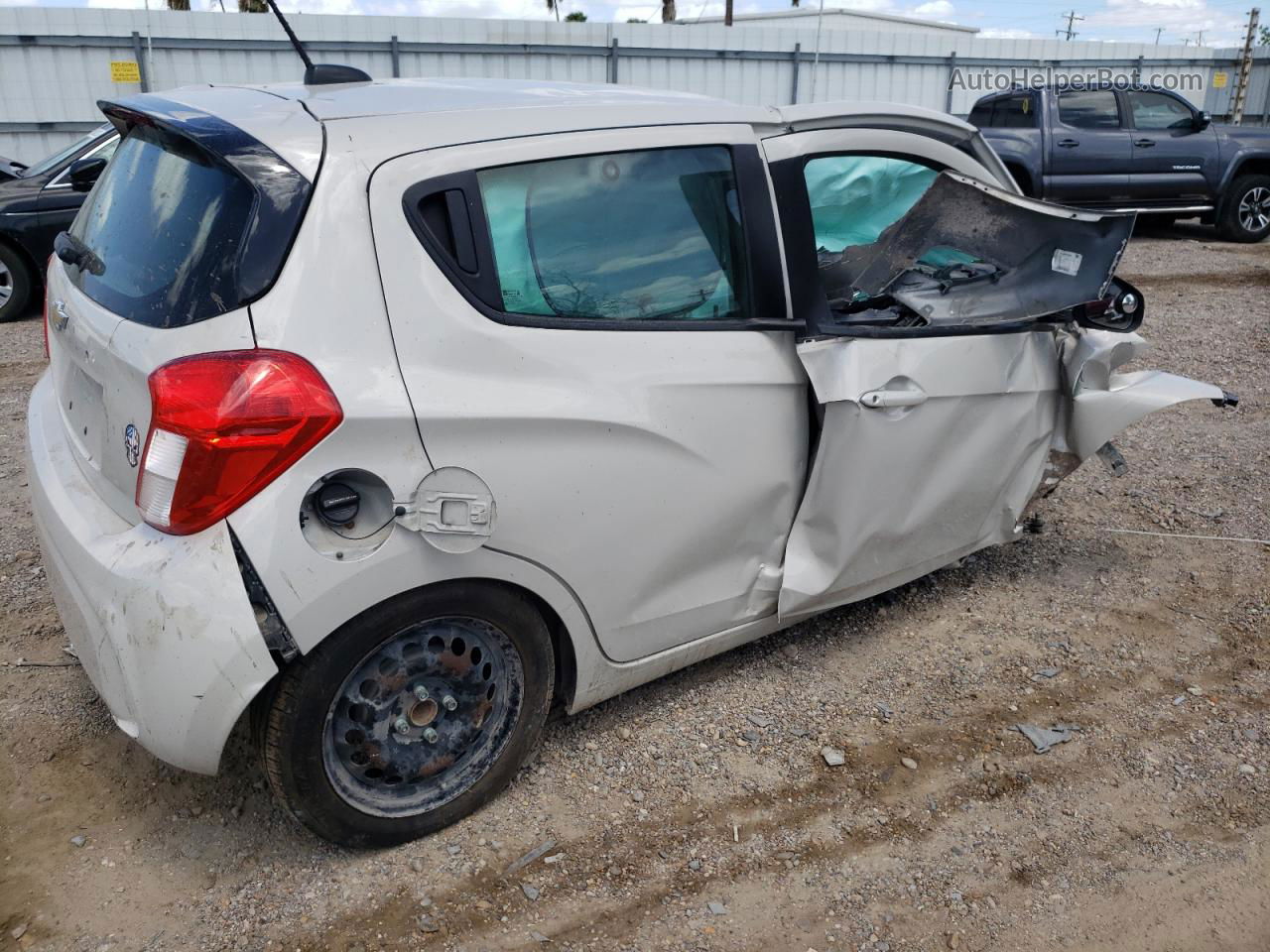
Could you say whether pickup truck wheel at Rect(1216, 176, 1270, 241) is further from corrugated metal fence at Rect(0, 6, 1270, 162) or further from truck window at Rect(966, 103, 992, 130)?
corrugated metal fence at Rect(0, 6, 1270, 162)

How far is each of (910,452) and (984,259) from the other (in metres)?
0.96

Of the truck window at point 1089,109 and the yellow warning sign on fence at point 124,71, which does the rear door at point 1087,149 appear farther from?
the yellow warning sign on fence at point 124,71

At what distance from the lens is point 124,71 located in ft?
47.8

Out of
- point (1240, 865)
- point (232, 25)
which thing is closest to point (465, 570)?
point (1240, 865)

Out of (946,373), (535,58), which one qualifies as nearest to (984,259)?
(946,373)

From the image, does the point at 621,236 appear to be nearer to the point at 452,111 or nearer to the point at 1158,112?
the point at 452,111

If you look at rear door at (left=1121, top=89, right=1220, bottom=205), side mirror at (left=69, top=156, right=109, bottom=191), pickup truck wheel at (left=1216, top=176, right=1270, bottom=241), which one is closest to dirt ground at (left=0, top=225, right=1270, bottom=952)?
side mirror at (left=69, top=156, right=109, bottom=191)

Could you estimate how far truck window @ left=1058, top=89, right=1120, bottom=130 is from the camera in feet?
39.6

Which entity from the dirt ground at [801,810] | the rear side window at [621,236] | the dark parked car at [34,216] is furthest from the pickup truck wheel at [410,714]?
the dark parked car at [34,216]

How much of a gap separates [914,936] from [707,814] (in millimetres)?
615

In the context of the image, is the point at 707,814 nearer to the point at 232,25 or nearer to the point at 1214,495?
the point at 1214,495

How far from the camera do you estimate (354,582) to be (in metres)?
2.26

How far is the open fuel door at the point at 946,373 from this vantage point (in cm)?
300

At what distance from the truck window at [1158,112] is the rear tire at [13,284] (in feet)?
38.3
